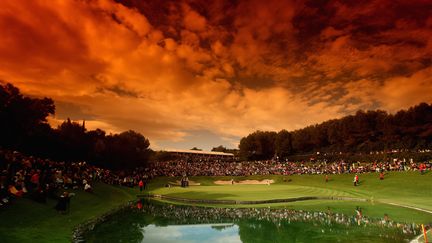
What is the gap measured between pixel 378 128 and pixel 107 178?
85.5 metres

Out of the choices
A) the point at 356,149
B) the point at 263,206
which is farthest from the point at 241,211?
the point at 356,149

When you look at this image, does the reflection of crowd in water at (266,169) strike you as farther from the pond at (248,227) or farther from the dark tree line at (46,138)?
the pond at (248,227)

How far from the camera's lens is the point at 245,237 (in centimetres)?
2127

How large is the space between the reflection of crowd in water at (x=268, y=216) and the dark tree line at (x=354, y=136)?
220 ft

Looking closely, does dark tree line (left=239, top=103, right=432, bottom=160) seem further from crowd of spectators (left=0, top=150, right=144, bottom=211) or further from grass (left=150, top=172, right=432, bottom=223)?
crowd of spectators (left=0, top=150, right=144, bottom=211)

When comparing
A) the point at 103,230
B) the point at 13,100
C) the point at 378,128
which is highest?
the point at 378,128

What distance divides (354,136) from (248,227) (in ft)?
312

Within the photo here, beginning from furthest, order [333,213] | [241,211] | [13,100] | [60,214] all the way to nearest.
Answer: [13,100], [241,211], [333,213], [60,214]

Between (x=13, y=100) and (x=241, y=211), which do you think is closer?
(x=241, y=211)

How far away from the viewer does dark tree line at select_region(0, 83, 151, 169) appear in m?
49.8

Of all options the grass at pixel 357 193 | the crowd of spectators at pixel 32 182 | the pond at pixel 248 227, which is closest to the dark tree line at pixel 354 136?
the grass at pixel 357 193

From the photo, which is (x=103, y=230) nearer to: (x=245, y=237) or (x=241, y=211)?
(x=245, y=237)

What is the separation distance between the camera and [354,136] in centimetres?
10844

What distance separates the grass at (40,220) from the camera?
58.7 feet
